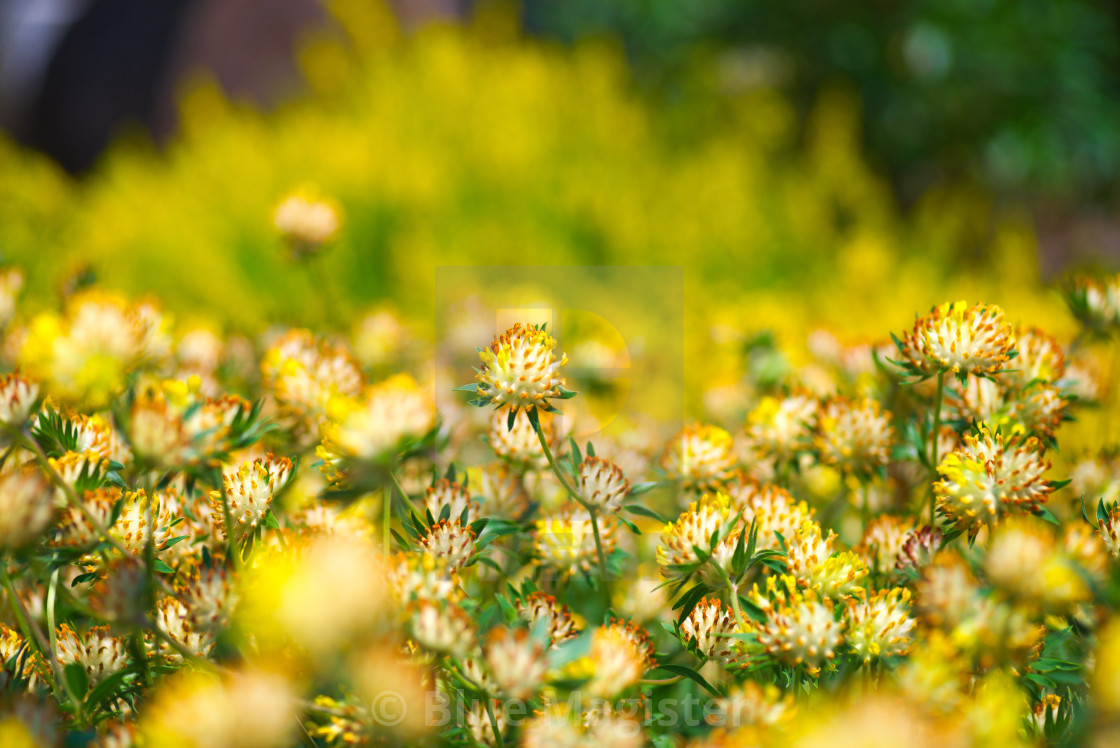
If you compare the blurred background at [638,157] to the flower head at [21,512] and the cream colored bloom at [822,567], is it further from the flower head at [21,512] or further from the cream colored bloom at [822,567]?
the flower head at [21,512]

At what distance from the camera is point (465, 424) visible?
107 cm

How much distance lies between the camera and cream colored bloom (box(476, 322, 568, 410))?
62cm

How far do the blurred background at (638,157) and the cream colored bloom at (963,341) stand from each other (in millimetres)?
1432

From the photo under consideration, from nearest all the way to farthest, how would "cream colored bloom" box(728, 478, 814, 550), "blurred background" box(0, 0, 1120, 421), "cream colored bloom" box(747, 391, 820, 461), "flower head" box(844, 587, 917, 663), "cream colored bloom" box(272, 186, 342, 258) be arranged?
"flower head" box(844, 587, 917, 663) → "cream colored bloom" box(728, 478, 814, 550) → "cream colored bloom" box(747, 391, 820, 461) → "cream colored bloom" box(272, 186, 342, 258) → "blurred background" box(0, 0, 1120, 421)

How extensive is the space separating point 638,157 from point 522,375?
2.96 m

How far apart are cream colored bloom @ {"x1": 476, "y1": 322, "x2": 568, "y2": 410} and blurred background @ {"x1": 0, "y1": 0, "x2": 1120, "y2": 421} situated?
60.2 inches

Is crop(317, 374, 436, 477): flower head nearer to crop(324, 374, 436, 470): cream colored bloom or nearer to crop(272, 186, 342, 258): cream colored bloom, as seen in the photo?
crop(324, 374, 436, 470): cream colored bloom

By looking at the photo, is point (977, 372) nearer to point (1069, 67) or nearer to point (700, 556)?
point (700, 556)

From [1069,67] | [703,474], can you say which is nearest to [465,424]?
[703,474]

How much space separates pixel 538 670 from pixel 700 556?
18cm

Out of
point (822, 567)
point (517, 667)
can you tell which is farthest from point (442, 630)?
point (822, 567)

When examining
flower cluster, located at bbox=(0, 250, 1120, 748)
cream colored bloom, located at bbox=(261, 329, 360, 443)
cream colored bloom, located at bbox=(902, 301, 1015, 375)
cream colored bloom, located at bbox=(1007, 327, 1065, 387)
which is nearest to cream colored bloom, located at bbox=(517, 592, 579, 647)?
flower cluster, located at bbox=(0, 250, 1120, 748)

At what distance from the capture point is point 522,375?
2.04 feet

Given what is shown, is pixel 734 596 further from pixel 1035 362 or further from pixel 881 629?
pixel 1035 362
